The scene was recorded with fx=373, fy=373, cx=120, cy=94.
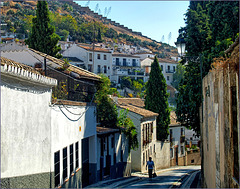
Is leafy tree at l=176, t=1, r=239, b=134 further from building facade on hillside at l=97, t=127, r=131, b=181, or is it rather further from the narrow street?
building facade on hillside at l=97, t=127, r=131, b=181

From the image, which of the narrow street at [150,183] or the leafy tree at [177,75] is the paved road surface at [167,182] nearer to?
the narrow street at [150,183]

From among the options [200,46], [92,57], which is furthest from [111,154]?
[92,57]

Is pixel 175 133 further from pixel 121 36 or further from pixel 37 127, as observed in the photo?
pixel 121 36

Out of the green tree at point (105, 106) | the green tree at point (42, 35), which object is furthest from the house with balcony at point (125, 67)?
the green tree at point (105, 106)

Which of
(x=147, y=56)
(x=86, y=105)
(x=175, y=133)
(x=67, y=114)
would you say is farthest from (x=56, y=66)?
(x=147, y=56)

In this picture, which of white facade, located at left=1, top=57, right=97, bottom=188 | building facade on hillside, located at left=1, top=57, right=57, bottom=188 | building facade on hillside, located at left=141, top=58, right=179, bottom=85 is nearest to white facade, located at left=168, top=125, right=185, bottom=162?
white facade, located at left=1, top=57, right=97, bottom=188

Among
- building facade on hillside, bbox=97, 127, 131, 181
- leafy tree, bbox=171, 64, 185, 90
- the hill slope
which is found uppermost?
the hill slope

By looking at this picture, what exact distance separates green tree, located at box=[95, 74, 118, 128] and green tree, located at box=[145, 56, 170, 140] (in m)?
19.1

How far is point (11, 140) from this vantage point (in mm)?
8188

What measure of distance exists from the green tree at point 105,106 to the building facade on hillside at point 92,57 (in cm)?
4637

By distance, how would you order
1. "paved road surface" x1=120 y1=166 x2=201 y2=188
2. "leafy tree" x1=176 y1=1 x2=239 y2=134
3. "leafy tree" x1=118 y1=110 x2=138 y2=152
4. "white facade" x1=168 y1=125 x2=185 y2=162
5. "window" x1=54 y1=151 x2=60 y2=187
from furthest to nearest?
"white facade" x1=168 y1=125 x2=185 y2=162 → "leafy tree" x1=118 y1=110 x2=138 y2=152 → "leafy tree" x1=176 y1=1 x2=239 y2=134 → "paved road surface" x1=120 y1=166 x2=201 y2=188 → "window" x1=54 y1=151 x2=60 y2=187

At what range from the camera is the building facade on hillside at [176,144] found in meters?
46.0

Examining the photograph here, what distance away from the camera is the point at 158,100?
41188 millimetres

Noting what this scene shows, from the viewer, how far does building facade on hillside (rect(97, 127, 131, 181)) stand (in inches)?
762
